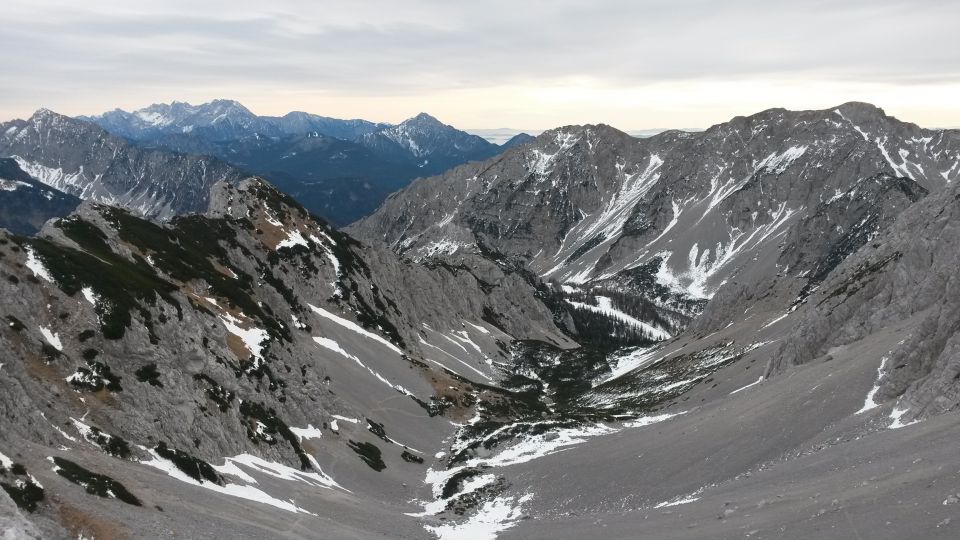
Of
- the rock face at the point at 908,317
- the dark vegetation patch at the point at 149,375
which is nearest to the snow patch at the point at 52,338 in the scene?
the dark vegetation patch at the point at 149,375

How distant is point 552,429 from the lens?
84.4 metres

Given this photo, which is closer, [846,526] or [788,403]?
[846,526]

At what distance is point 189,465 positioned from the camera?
45.8 meters

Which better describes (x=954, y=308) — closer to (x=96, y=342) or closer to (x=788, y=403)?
(x=788, y=403)

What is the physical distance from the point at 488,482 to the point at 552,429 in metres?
17.8

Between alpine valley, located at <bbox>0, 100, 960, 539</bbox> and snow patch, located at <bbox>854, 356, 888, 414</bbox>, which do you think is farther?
snow patch, located at <bbox>854, 356, 888, 414</bbox>

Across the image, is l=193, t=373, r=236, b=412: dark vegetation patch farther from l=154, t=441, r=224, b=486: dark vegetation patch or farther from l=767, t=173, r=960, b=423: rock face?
l=767, t=173, r=960, b=423: rock face

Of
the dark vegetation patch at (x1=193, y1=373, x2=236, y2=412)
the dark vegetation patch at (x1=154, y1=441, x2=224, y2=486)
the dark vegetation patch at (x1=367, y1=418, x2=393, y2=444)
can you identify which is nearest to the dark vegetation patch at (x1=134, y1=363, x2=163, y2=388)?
the dark vegetation patch at (x1=193, y1=373, x2=236, y2=412)

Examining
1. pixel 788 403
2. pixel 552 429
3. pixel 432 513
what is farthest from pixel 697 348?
pixel 432 513

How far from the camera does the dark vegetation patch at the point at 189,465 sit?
4522 centimetres

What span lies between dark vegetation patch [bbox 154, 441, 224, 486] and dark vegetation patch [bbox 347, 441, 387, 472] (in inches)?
1020

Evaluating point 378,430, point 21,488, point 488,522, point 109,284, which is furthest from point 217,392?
point 378,430

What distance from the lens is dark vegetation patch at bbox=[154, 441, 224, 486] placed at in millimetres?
45219

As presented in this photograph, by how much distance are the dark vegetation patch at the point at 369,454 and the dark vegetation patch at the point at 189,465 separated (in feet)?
85.0
